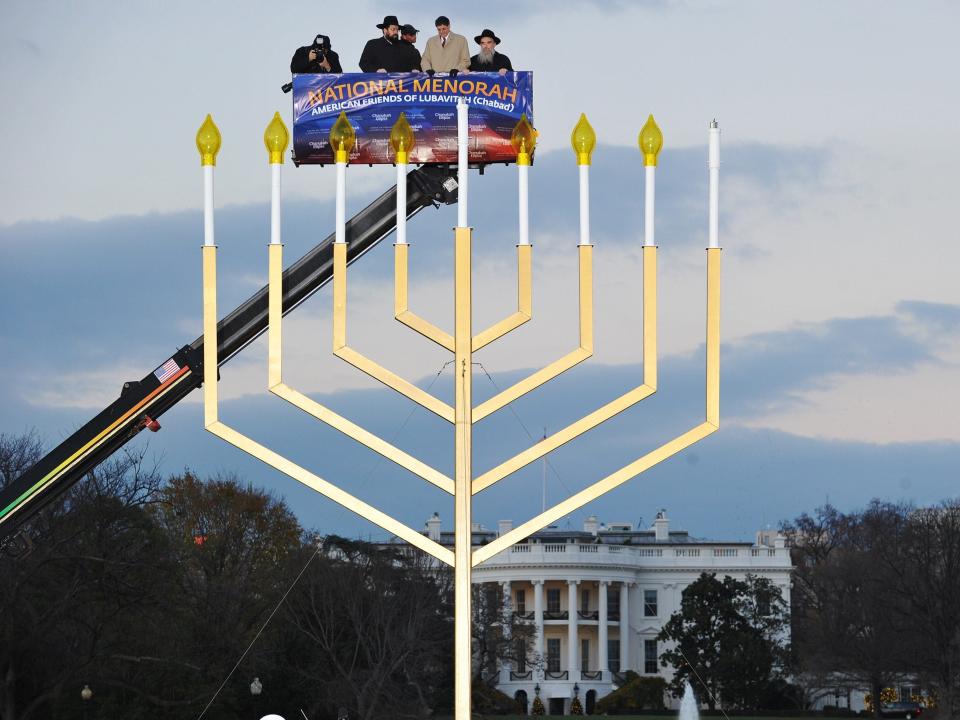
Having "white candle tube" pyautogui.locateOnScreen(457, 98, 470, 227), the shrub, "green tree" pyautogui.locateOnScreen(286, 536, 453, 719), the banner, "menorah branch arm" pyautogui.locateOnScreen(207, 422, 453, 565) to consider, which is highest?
the banner

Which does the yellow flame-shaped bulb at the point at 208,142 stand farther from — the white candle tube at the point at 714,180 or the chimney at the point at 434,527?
the chimney at the point at 434,527

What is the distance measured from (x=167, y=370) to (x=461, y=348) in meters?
6.52

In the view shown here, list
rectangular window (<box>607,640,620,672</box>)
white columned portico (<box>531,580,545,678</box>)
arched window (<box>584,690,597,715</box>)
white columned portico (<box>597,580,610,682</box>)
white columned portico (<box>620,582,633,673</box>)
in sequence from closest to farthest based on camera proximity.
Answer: arched window (<box>584,690,597,715</box>) → white columned portico (<box>531,580,545,678</box>) → white columned portico (<box>597,580,610,682</box>) → rectangular window (<box>607,640,620,672</box>) → white columned portico (<box>620,582,633,673</box>)

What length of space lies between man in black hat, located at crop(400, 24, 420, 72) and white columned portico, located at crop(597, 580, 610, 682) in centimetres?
5724

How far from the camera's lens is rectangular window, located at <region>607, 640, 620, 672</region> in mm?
70188

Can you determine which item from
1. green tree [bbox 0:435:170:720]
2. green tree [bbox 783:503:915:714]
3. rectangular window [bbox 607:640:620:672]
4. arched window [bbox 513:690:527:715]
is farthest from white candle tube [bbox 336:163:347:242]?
rectangular window [bbox 607:640:620:672]

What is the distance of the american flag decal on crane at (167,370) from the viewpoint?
15.2 meters

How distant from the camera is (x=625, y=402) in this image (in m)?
9.62

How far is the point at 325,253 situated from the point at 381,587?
27.2m

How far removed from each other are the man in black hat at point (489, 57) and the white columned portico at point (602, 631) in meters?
57.3

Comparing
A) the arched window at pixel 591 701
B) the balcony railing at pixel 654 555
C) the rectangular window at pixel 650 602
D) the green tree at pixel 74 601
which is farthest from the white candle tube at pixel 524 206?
the rectangular window at pixel 650 602

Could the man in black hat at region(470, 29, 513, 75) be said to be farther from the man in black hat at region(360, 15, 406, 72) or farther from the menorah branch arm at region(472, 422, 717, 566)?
the menorah branch arm at region(472, 422, 717, 566)

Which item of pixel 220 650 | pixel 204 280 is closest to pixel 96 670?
pixel 220 650

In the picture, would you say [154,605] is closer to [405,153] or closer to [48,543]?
[48,543]
